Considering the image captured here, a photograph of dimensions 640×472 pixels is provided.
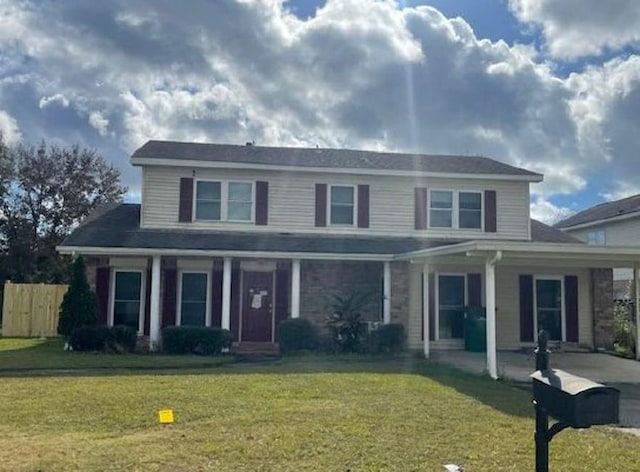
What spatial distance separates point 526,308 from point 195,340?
30.6 feet

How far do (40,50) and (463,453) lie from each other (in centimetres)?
1442

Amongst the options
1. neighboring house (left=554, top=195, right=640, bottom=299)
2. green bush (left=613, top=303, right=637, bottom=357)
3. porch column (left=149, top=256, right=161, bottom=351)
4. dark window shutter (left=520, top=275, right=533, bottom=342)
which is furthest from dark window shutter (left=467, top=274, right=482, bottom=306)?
neighboring house (left=554, top=195, right=640, bottom=299)

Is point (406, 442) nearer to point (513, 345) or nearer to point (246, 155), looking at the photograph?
point (513, 345)

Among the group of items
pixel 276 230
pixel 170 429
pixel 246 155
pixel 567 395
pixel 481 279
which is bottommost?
pixel 170 429

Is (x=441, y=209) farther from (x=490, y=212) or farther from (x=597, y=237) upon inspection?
(x=597, y=237)

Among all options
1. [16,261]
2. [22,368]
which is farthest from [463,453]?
[16,261]

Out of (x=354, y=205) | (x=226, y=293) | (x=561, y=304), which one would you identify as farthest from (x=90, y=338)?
(x=561, y=304)

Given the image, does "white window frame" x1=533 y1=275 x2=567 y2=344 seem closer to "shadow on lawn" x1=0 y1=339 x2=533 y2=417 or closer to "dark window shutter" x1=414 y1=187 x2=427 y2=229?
"dark window shutter" x1=414 y1=187 x2=427 y2=229

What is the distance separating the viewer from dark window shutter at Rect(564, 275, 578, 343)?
679 inches

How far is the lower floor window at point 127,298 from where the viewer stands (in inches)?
653

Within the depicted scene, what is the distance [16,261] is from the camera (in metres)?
31.3

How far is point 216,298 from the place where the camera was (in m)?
16.6

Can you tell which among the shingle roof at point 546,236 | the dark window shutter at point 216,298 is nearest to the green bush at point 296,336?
the dark window shutter at point 216,298

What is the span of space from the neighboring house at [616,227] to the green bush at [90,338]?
69.3 ft
